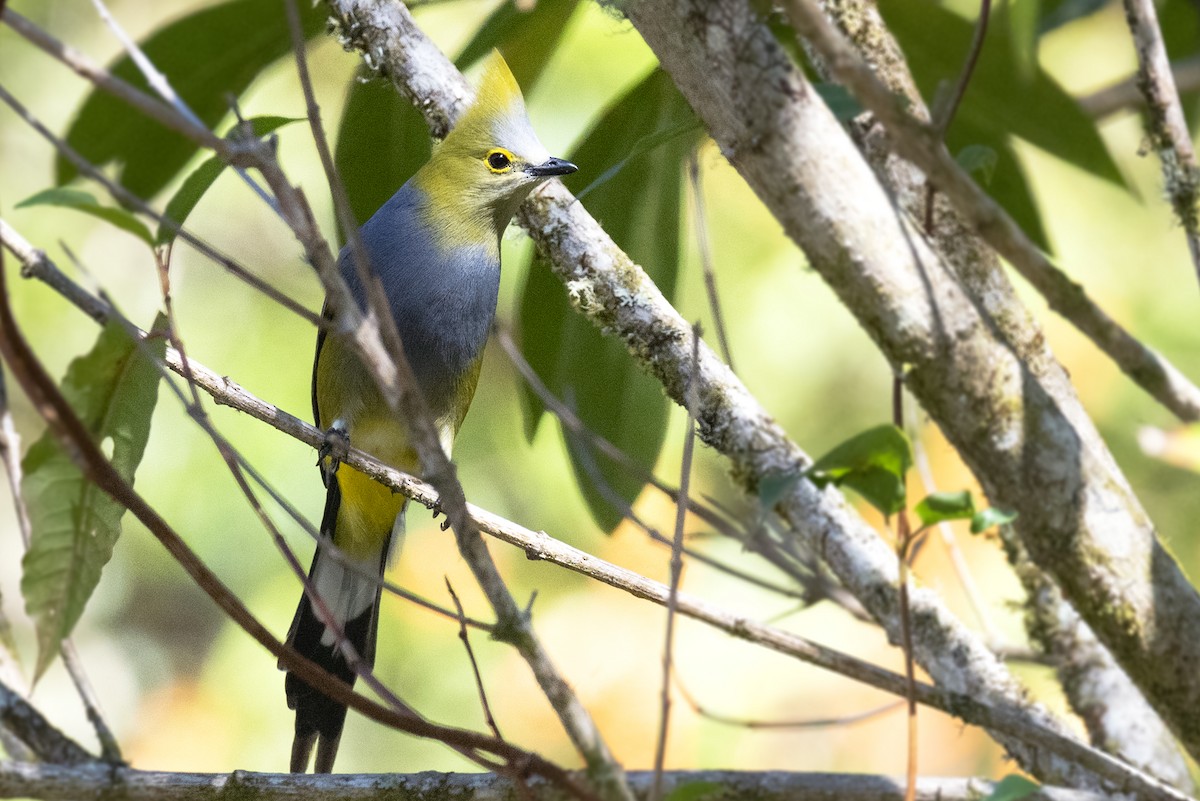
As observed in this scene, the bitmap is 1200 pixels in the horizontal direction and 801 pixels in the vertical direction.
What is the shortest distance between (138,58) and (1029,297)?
404 centimetres

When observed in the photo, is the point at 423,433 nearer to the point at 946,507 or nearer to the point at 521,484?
the point at 946,507

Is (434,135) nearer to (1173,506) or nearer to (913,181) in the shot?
A: (913,181)

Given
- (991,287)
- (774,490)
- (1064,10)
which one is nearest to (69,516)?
(774,490)

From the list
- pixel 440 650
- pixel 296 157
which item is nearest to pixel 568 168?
pixel 296 157

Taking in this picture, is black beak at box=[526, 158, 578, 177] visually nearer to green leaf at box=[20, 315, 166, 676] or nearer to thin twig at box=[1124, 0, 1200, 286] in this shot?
thin twig at box=[1124, 0, 1200, 286]

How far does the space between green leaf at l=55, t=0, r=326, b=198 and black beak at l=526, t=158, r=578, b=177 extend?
584 mm

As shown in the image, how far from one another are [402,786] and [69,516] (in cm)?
60

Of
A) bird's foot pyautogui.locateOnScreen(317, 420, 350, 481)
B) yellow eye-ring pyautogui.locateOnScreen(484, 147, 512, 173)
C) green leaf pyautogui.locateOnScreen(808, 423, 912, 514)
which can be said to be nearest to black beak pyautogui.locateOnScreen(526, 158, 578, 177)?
yellow eye-ring pyautogui.locateOnScreen(484, 147, 512, 173)

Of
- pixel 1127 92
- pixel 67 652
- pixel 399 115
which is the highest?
pixel 1127 92

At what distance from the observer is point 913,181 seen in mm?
2297

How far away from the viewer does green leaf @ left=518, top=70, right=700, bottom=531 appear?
2588mm

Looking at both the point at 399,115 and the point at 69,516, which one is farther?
the point at 399,115

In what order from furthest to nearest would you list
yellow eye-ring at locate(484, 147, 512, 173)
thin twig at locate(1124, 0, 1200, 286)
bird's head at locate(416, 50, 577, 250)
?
yellow eye-ring at locate(484, 147, 512, 173), bird's head at locate(416, 50, 577, 250), thin twig at locate(1124, 0, 1200, 286)

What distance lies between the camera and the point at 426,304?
306cm
